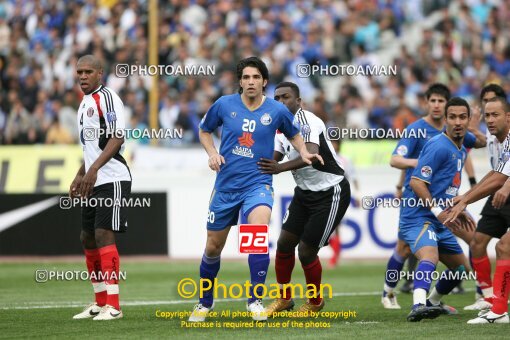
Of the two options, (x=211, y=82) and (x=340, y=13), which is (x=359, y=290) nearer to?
(x=211, y=82)

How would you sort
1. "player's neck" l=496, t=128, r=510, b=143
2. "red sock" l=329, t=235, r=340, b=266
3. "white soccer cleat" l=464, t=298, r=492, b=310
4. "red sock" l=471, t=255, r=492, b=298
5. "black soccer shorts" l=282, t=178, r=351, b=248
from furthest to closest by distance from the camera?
"red sock" l=329, t=235, r=340, b=266 < "red sock" l=471, t=255, r=492, b=298 < "white soccer cleat" l=464, t=298, r=492, b=310 < "black soccer shorts" l=282, t=178, r=351, b=248 < "player's neck" l=496, t=128, r=510, b=143

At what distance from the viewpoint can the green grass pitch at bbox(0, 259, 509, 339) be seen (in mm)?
9742

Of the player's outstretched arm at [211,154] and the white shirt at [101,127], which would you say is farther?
the white shirt at [101,127]

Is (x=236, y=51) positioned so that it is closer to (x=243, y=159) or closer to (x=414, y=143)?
(x=414, y=143)

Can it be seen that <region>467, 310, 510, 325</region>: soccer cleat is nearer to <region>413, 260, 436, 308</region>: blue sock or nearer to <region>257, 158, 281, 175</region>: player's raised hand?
<region>413, 260, 436, 308</region>: blue sock

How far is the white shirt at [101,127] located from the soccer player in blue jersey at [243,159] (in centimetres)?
108

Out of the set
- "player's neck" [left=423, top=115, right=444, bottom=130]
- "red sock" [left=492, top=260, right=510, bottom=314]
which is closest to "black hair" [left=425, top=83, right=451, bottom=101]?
"player's neck" [left=423, top=115, right=444, bottom=130]

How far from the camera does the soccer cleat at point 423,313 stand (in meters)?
10.6

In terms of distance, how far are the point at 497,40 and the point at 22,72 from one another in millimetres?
12024

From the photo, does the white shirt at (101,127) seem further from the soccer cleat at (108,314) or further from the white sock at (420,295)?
the white sock at (420,295)

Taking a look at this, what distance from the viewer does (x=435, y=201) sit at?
11.1 metres

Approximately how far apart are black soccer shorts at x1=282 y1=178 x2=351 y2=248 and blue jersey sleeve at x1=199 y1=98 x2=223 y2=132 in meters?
1.57

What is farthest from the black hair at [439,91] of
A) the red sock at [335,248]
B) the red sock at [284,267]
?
the red sock at [335,248]

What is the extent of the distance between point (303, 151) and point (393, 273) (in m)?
2.72
